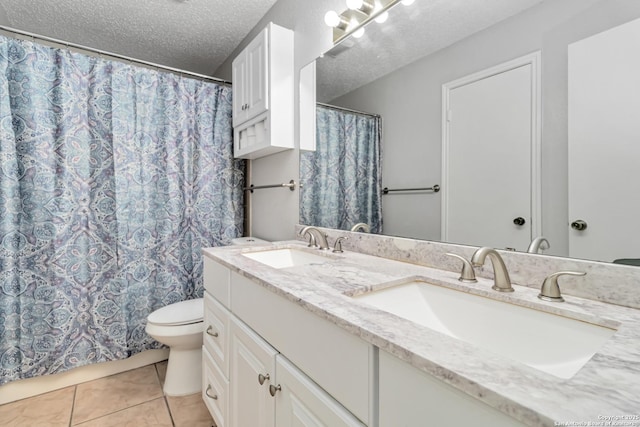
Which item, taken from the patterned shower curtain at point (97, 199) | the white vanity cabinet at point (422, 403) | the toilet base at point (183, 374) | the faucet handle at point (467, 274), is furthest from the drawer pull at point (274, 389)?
the patterned shower curtain at point (97, 199)

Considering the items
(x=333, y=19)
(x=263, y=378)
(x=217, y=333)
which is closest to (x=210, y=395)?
(x=217, y=333)

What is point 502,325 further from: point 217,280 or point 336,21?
point 336,21

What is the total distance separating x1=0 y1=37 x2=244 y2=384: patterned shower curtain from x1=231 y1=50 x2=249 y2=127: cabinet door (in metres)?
0.18

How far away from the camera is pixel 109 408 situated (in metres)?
1.60

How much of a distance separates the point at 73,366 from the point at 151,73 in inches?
72.6

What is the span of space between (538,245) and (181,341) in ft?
5.58

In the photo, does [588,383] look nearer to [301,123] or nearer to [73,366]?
[301,123]

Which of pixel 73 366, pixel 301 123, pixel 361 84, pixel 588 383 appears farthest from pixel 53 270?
pixel 588 383

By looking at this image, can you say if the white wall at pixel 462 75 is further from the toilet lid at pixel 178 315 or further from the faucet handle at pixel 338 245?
the toilet lid at pixel 178 315

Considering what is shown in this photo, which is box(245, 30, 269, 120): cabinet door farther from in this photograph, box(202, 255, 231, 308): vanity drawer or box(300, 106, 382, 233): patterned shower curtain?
box(202, 255, 231, 308): vanity drawer

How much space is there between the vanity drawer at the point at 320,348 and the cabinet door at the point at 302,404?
0.02m

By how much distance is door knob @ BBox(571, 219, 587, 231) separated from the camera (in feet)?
2.42

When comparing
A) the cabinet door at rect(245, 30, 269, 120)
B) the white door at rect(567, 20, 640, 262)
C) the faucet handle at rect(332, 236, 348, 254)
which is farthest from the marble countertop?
the cabinet door at rect(245, 30, 269, 120)

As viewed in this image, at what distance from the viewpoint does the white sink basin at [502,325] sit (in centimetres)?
58
